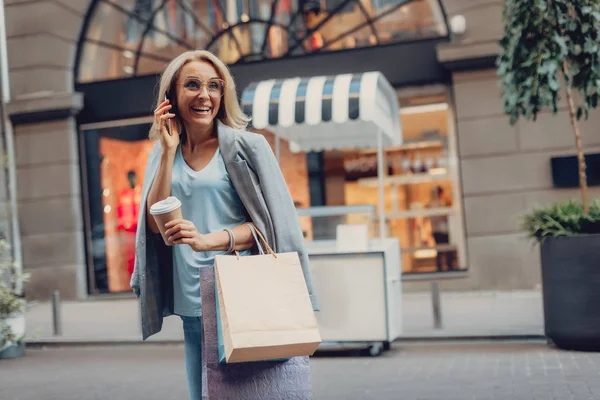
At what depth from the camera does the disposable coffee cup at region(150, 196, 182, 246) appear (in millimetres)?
3191

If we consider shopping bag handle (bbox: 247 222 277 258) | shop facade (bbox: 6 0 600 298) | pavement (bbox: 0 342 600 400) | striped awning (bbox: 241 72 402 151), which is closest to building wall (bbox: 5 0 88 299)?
shop facade (bbox: 6 0 600 298)

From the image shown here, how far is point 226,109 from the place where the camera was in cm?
367

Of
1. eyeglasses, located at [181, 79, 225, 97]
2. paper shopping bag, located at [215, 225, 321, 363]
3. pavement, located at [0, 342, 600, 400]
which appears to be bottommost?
pavement, located at [0, 342, 600, 400]

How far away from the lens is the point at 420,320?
1181 centimetres

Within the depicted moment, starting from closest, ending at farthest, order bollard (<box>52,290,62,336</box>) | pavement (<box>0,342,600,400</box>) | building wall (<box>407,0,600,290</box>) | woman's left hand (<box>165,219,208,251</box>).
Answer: woman's left hand (<box>165,219,208,251</box>)
pavement (<box>0,342,600,400</box>)
bollard (<box>52,290,62,336</box>)
building wall (<box>407,0,600,290</box>)

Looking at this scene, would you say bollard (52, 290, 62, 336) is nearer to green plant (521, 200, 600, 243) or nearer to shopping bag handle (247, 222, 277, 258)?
green plant (521, 200, 600, 243)

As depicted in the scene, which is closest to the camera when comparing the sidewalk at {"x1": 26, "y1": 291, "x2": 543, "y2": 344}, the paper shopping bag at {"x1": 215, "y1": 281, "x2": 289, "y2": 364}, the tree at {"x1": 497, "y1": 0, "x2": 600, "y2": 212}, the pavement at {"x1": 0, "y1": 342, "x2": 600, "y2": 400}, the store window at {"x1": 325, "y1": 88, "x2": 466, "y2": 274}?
the paper shopping bag at {"x1": 215, "y1": 281, "x2": 289, "y2": 364}

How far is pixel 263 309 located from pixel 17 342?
7.88 metres

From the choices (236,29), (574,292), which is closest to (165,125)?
(574,292)

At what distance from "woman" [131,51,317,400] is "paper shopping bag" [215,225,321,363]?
0.74 feet

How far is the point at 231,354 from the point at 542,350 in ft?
22.0

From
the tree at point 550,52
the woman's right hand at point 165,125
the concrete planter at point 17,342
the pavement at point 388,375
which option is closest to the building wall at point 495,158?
the pavement at point 388,375

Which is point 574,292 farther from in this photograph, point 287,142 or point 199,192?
point 287,142

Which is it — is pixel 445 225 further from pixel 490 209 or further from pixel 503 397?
pixel 503 397
